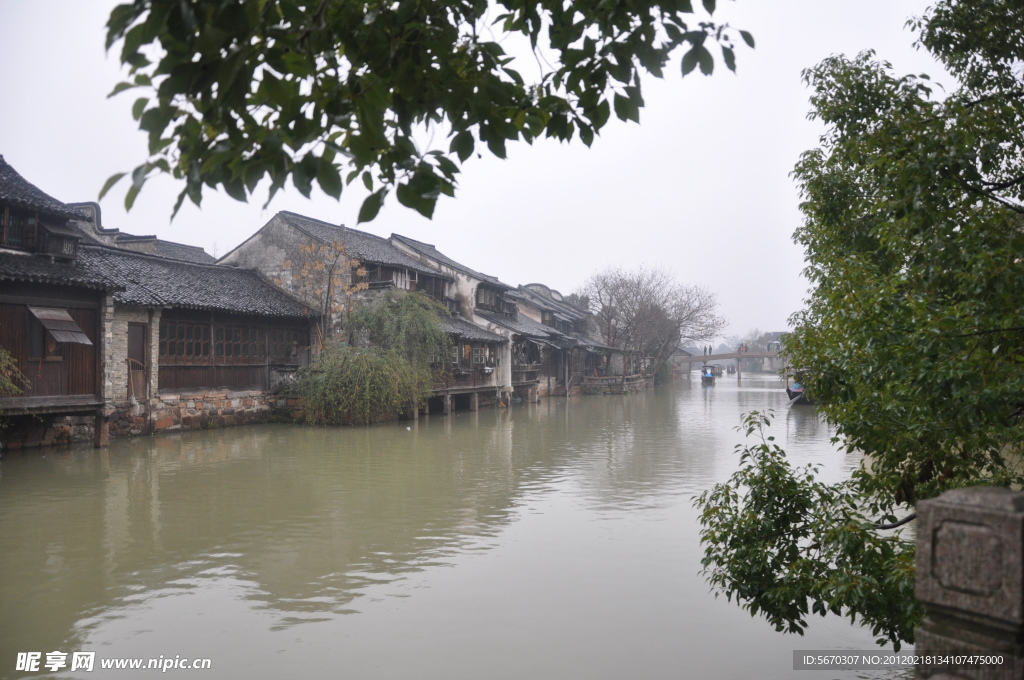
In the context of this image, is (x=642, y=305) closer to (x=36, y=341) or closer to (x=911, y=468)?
(x=36, y=341)

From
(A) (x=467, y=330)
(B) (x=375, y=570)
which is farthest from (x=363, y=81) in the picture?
(A) (x=467, y=330)

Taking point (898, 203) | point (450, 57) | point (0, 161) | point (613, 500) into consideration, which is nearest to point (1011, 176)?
point (898, 203)

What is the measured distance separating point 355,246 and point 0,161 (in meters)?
13.4

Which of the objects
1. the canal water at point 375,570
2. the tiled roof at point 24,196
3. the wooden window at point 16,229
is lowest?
the canal water at point 375,570

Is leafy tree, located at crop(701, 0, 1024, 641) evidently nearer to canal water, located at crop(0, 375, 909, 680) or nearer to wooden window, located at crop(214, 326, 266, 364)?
canal water, located at crop(0, 375, 909, 680)

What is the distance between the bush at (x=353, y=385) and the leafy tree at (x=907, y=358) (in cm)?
1809

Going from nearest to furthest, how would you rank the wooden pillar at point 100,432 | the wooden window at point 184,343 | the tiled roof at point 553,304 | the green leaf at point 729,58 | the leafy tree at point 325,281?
the green leaf at point 729,58 → the wooden pillar at point 100,432 → the wooden window at point 184,343 → the leafy tree at point 325,281 → the tiled roof at point 553,304

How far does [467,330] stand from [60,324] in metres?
16.9

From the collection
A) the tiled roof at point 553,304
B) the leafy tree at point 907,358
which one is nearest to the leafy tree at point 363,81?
the leafy tree at point 907,358

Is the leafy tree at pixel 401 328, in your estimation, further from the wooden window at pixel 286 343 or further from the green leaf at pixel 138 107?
the green leaf at pixel 138 107

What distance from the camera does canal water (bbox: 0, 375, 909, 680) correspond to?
590 centimetres

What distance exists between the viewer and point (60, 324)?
54.3 ft

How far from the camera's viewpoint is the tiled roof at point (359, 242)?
27.9 meters

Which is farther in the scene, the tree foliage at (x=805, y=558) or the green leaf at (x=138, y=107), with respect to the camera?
the tree foliage at (x=805, y=558)
